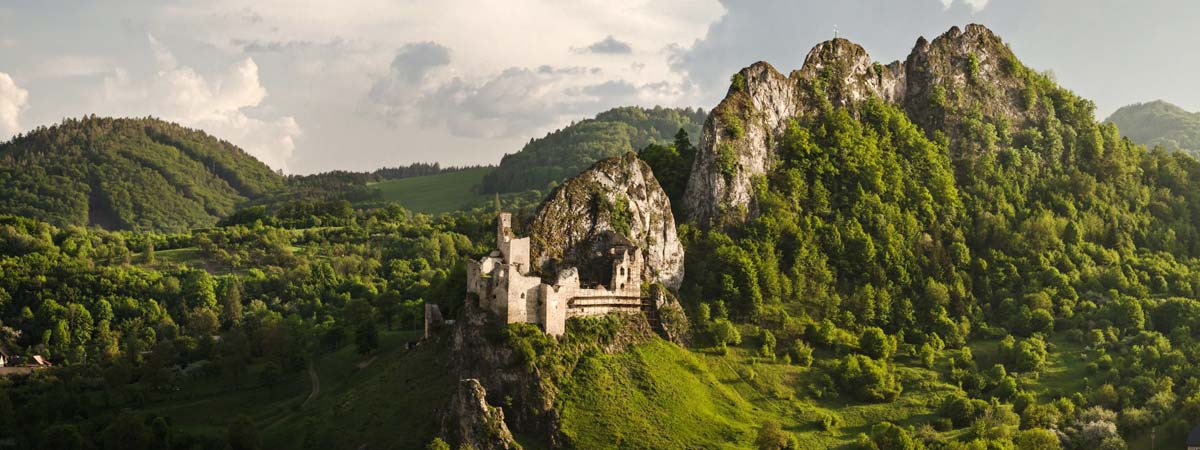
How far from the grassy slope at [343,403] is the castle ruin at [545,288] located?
8.62m

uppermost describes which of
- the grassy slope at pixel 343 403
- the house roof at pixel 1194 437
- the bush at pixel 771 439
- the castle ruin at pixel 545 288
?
the castle ruin at pixel 545 288

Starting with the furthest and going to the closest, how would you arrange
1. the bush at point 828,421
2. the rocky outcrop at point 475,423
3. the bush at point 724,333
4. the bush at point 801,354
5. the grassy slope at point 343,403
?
the bush at point 801,354 → the bush at point 724,333 → the bush at point 828,421 → the grassy slope at point 343,403 → the rocky outcrop at point 475,423

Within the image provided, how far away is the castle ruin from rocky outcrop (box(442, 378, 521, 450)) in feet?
26.4

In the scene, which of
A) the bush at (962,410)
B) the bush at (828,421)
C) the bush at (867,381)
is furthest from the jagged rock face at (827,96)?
the bush at (962,410)

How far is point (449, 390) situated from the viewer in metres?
88.3

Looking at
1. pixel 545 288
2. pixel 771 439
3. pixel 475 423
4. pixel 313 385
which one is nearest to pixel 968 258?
pixel 771 439

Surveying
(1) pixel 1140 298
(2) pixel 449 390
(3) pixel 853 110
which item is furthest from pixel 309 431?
(1) pixel 1140 298

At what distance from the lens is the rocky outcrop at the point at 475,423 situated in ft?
265

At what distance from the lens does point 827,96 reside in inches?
5221

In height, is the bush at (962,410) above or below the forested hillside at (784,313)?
below

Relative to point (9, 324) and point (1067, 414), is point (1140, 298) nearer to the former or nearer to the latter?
point (1067, 414)

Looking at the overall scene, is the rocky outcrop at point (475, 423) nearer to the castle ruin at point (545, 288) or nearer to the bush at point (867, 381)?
the castle ruin at point (545, 288)

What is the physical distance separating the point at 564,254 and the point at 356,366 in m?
27.2

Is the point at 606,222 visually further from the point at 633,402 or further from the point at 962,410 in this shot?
the point at 962,410
